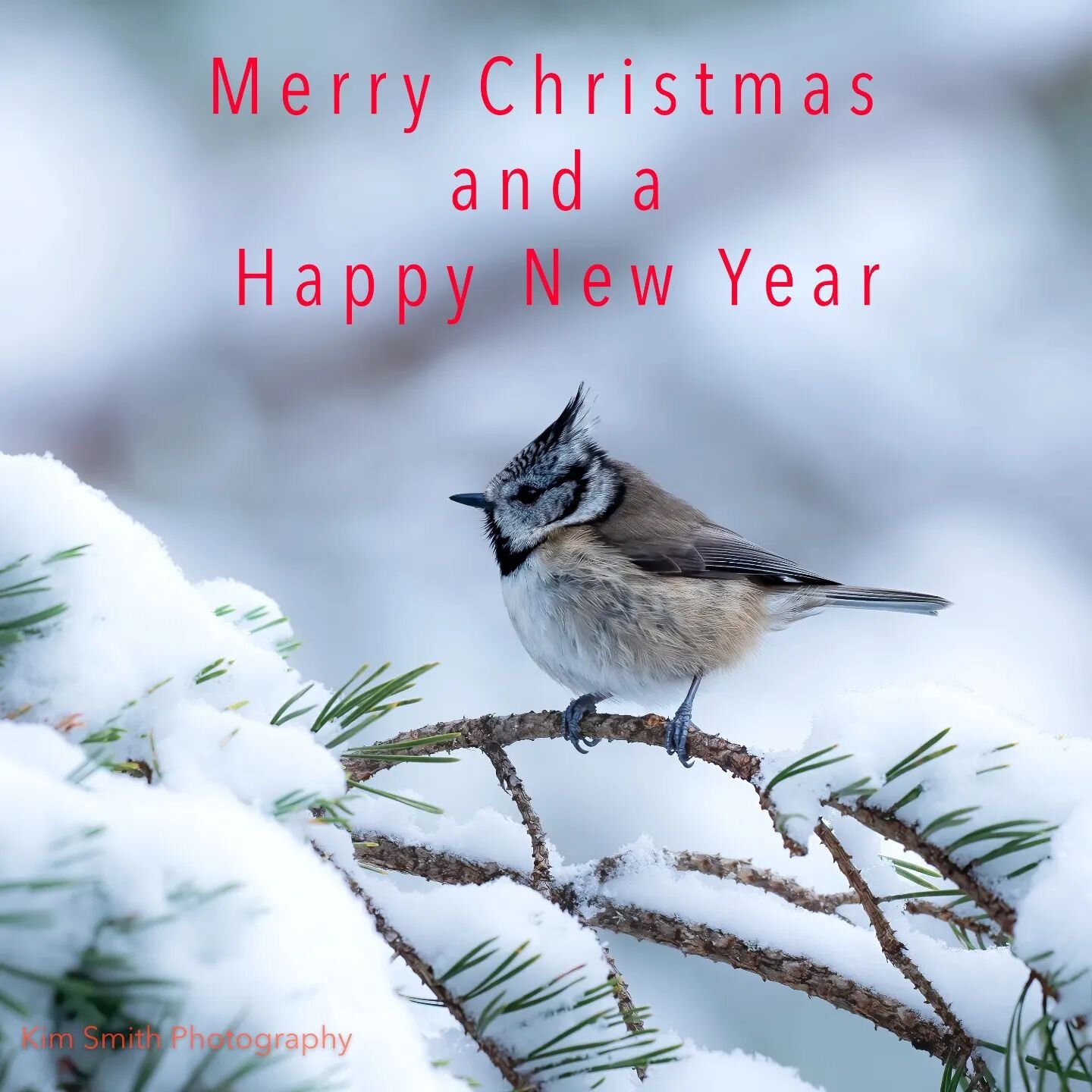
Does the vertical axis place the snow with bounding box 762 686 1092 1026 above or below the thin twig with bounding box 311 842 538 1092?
above

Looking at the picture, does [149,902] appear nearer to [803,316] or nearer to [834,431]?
[834,431]

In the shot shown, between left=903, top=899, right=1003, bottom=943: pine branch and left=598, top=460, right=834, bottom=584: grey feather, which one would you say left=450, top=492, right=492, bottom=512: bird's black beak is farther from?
left=903, top=899, right=1003, bottom=943: pine branch

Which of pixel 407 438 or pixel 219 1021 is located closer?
pixel 219 1021

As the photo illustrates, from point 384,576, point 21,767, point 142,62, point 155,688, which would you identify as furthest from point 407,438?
point 21,767

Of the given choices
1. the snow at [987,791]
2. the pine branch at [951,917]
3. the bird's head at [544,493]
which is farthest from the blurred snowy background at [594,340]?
the snow at [987,791]

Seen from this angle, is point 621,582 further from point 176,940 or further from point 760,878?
point 176,940

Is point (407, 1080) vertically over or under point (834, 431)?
under

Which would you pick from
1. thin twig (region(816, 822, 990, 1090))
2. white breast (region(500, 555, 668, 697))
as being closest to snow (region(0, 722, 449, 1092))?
thin twig (region(816, 822, 990, 1090))

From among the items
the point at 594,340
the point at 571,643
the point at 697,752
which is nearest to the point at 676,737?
the point at 697,752
